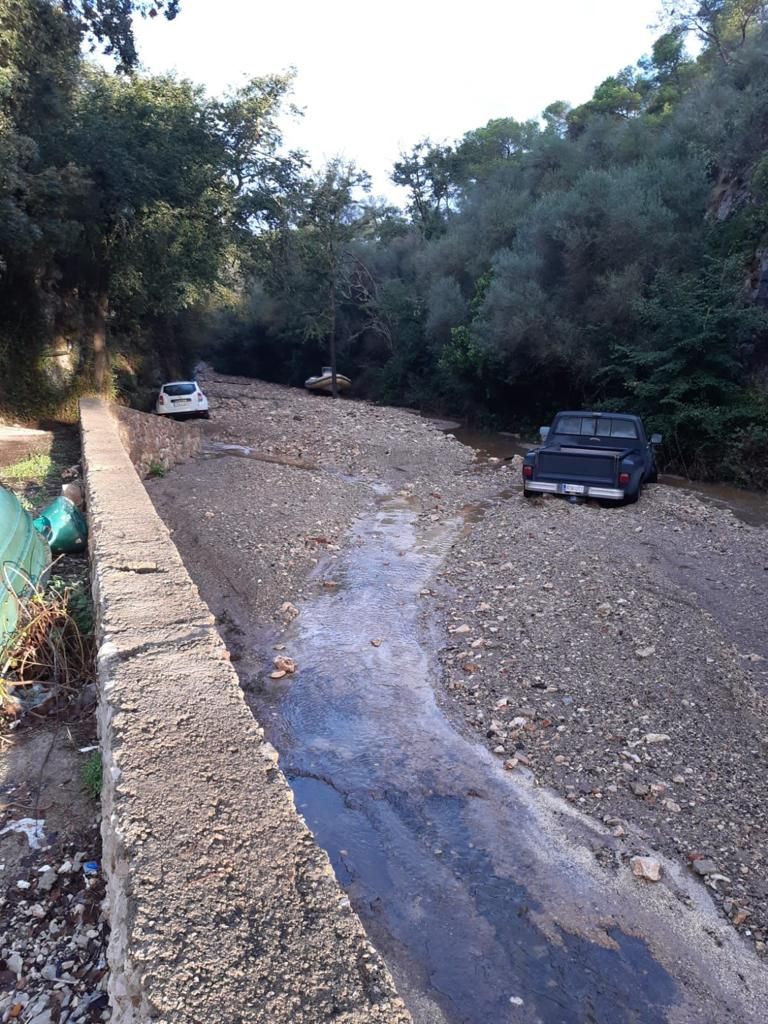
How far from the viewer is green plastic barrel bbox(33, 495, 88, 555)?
741 centimetres

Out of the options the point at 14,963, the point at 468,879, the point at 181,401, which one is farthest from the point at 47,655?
the point at 181,401

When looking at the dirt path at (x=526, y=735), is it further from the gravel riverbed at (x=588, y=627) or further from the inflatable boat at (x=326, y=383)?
the inflatable boat at (x=326, y=383)

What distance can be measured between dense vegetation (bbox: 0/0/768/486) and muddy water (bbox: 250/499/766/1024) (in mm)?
12639

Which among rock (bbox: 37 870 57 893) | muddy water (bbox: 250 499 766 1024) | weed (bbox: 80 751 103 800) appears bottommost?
muddy water (bbox: 250 499 766 1024)

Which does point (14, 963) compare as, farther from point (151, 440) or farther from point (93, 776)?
point (151, 440)

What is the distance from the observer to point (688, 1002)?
363 cm

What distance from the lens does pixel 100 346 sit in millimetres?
20812

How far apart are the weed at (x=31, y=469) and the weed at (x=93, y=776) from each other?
26.9ft

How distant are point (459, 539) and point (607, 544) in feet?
8.68

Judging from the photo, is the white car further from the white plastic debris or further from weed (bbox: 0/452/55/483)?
the white plastic debris

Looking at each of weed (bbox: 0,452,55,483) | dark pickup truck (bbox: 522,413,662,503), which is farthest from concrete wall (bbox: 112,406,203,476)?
dark pickup truck (bbox: 522,413,662,503)

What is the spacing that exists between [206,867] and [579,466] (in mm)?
11871

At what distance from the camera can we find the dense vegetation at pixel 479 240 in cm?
1609

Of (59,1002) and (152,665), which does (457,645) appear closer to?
(152,665)
